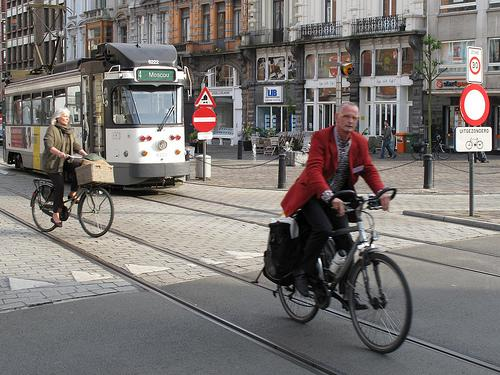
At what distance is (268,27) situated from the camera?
46.5 metres

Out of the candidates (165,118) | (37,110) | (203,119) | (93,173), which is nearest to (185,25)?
(37,110)

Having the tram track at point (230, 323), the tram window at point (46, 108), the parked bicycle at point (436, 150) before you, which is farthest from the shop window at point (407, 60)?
the tram track at point (230, 323)

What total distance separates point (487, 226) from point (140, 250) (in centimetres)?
559

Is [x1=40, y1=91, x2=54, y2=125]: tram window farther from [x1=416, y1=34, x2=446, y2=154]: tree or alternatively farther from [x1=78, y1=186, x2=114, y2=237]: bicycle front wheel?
[x1=416, y1=34, x2=446, y2=154]: tree

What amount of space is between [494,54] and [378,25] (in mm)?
6959

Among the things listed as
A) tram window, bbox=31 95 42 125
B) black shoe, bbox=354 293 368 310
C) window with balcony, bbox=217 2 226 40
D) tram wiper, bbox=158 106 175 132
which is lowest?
black shoe, bbox=354 293 368 310

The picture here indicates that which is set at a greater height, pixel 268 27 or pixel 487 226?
pixel 268 27

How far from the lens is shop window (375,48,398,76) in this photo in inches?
1529

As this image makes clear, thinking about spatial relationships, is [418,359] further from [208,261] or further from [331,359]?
[208,261]

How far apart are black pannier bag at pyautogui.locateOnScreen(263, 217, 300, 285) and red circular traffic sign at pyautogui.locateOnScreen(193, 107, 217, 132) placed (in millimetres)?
13874

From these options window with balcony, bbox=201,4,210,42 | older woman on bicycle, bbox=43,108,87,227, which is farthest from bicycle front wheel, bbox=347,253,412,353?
window with balcony, bbox=201,4,210,42

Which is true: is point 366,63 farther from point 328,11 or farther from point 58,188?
point 58,188

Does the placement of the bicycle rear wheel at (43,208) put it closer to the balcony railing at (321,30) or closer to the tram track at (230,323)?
the tram track at (230,323)

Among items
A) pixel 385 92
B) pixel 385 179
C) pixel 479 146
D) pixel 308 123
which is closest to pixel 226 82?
pixel 308 123
